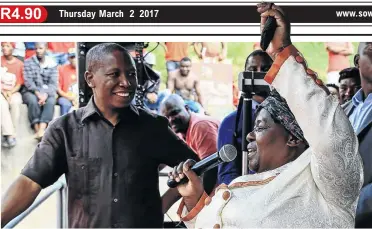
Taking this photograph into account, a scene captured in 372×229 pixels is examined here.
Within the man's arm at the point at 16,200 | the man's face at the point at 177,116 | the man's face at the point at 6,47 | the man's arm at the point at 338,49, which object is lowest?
the man's arm at the point at 16,200

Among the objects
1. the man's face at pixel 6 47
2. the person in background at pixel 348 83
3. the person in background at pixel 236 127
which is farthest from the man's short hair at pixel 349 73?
the man's face at pixel 6 47

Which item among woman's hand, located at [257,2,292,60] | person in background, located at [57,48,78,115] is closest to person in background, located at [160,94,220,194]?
person in background, located at [57,48,78,115]

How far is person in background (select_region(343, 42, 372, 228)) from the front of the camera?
2316 millimetres

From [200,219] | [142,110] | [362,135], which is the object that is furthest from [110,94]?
[362,135]

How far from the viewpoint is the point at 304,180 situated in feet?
6.33

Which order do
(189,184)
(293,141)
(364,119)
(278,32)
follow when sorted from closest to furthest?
(278,32) → (293,141) → (189,184) → (364,119)

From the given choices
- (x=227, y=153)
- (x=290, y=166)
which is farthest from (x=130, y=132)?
(x=290, y=166)

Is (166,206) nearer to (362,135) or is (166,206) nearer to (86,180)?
(86,180)

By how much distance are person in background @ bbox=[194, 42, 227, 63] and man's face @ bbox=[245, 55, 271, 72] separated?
0.08 metres

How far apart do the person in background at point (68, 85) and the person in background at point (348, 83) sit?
755 millimetres

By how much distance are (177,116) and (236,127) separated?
18 centimetres

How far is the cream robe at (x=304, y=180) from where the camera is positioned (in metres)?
1.80

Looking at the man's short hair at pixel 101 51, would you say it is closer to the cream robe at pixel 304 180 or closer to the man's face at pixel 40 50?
the man's face at pixel 40 50

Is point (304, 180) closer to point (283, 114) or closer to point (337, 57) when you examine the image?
point (283, 114)
